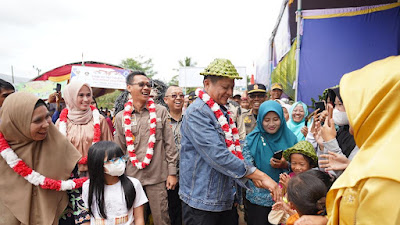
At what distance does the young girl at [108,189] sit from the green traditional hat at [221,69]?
3.44ft

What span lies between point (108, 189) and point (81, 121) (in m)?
1.05

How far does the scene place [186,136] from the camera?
2441 mm

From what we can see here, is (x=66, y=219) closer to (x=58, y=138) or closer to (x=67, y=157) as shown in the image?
(x=67, y=157)

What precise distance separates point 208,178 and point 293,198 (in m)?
0.76

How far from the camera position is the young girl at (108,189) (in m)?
2.23

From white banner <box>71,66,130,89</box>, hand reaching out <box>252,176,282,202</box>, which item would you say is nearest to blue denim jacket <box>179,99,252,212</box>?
hand reaching out <box>252,176,282,202</box>

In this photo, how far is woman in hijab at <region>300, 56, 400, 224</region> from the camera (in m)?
0.88

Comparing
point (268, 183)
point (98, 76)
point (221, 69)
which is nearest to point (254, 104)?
point (221, 69)

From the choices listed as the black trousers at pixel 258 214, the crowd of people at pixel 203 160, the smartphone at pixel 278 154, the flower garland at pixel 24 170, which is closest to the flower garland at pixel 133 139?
the crowd of people at pixel 203 160

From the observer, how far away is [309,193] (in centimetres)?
175

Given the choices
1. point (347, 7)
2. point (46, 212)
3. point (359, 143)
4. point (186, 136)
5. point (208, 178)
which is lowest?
point (46, 212)

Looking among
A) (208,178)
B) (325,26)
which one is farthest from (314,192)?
(325,26)

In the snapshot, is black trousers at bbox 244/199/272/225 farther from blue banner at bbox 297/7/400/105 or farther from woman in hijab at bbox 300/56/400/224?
blue banner at bbox 297/7/400/105

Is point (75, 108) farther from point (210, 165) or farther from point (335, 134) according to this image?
point (335, 134)
